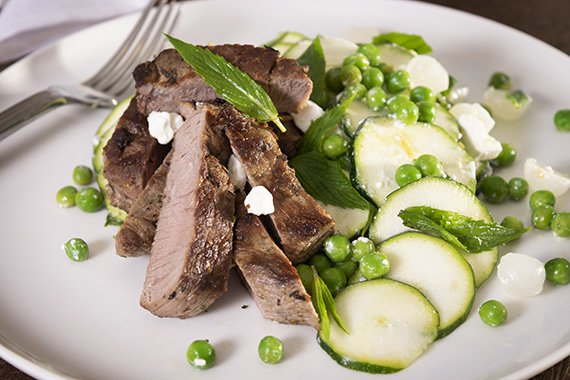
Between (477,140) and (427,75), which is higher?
(427,75)

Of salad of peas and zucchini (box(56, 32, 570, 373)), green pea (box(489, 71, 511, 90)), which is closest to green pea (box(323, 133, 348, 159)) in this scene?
salad of peas and zucchini (box(56, 32, 570, 373))

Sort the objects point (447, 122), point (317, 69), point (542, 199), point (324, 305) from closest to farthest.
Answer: point (324, 305) → point (542, 199) → point (447, 122) → point (317, 69)

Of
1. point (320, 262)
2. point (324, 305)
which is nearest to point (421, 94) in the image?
point (320, 262)

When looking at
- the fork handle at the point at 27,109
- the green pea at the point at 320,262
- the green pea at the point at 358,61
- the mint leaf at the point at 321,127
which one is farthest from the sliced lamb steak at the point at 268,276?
the fork handle at the point at 27,109

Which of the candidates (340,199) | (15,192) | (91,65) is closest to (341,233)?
(340,199)

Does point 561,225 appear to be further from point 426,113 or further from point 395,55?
point 395,55

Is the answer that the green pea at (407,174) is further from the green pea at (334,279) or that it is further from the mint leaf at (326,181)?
the green pea at (334,279)

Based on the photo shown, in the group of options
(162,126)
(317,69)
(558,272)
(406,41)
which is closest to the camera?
(558,272)
